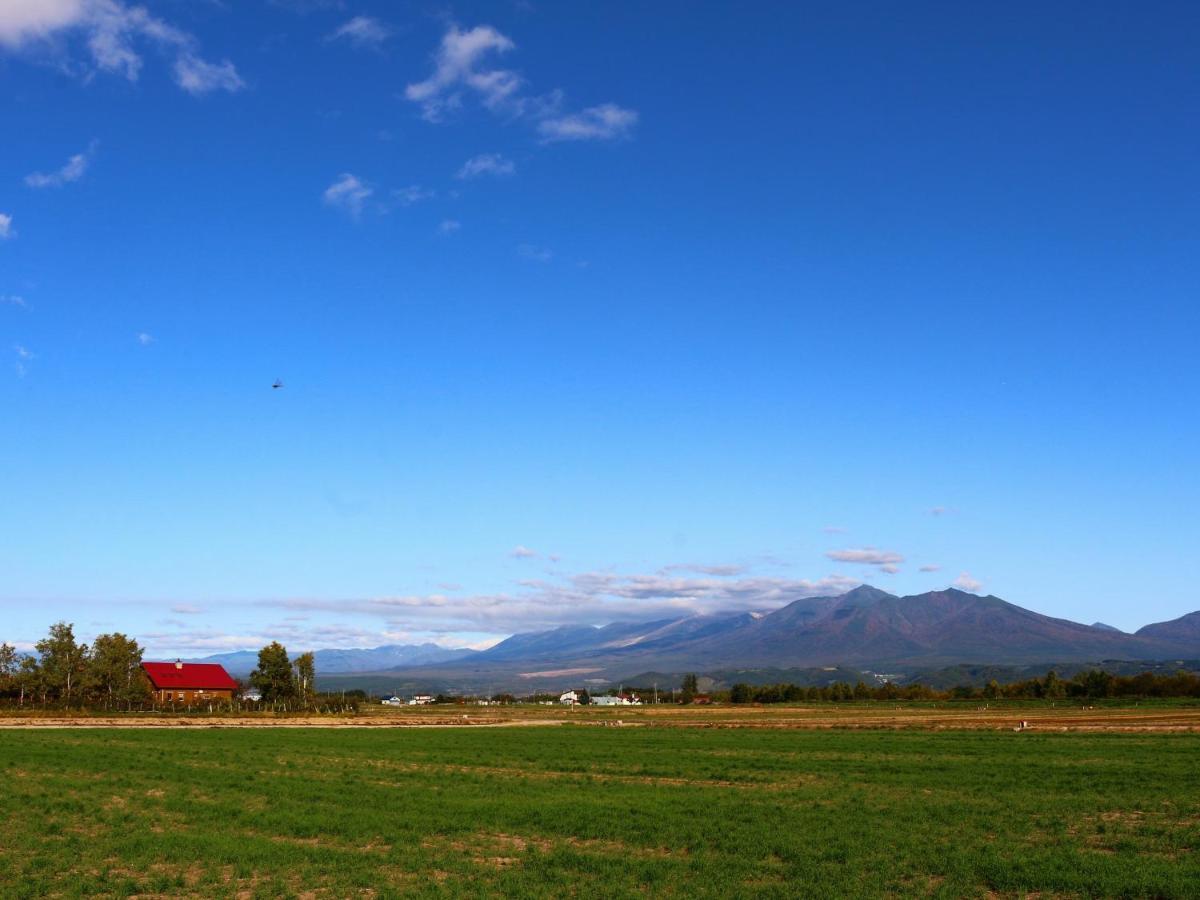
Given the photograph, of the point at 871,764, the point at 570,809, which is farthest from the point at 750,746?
the point at 570,809

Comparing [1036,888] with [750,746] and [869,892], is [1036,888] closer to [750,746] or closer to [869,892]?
[869,892]

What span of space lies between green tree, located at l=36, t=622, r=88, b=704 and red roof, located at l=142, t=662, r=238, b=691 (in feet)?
105

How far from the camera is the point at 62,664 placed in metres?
112

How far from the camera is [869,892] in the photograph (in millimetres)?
16812

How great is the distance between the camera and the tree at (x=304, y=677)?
426 feet

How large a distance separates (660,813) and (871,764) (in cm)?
1769

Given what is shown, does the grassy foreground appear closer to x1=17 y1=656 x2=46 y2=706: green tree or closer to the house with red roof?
x1=17 y1=656 x2=46 y2=706: green tree

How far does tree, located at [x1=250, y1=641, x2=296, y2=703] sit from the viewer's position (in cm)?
12481

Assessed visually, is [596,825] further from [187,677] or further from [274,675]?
[187,677]

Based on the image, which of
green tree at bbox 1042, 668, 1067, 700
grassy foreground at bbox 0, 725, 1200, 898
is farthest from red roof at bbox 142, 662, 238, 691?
green tree at bbox 1042, 668, 1067, 700

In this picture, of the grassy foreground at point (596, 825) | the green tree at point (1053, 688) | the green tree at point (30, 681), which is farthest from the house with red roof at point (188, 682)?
the green tree at point (1053, 688)

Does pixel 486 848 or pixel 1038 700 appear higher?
pixel 486 848

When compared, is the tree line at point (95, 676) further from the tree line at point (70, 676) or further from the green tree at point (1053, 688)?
the green tree at point (1053, 688)

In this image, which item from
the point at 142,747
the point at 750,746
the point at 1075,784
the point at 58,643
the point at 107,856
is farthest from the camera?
the point at 58,643
